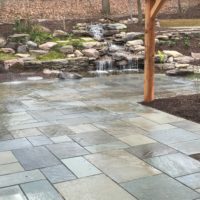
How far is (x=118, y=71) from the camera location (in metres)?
11.7

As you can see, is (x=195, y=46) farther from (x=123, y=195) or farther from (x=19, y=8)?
(x=123, y=195)

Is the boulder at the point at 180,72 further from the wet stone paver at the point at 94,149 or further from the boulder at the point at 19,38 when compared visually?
the boulder at the point at 19,38

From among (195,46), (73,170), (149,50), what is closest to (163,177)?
(73,170)

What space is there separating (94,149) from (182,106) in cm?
246

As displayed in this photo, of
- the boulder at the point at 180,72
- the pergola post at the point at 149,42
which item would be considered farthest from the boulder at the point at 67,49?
the pergola post at the point at 149,42

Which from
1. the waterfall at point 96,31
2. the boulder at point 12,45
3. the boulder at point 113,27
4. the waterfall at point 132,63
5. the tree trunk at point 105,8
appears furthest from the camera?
the tree trunk at point 105,8

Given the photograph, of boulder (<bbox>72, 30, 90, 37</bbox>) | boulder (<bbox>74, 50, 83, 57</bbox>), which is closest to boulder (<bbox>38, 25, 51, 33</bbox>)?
boulder (<bbox>72, 30, 90, 37</bbox>)

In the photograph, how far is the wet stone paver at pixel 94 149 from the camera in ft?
12.6

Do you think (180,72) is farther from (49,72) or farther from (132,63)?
(49,72)

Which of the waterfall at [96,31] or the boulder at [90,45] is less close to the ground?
the waterfall at [96,31]

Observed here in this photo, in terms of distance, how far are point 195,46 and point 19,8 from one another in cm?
883

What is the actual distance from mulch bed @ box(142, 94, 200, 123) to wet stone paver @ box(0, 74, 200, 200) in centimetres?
17

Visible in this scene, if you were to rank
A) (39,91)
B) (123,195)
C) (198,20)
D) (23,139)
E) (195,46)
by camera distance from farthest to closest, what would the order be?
(198,20) < (195,46) < (39,91) < (23,139) < (123,195)

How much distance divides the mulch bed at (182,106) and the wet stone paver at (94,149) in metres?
0.17
